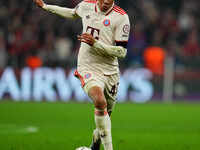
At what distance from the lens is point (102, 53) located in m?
8.16

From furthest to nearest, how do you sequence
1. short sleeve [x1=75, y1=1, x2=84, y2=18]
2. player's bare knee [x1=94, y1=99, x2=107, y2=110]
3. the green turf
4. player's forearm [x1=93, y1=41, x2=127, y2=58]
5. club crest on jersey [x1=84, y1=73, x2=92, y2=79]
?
the green turf → short sleeve [x1=75, y1=1, x2=84, y2=18] → club crest on jersey [x1=84, y1=73, x2=92, y2=79] → player's forearm [x1=93, y1=41, x2=127, y2=58] → player's bare knee [x1=94, y1=99, x2=107, y2=110]

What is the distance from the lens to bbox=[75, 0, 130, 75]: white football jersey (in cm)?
801

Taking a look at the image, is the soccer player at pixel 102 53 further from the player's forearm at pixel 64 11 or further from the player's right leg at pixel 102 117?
the player's forearm at pixel 64 11

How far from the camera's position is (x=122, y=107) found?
Result: 18500mm

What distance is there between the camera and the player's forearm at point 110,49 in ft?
25.7

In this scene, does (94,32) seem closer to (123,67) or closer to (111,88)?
(111,88)

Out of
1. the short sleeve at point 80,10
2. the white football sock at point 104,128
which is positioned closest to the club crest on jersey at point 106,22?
the short sleeve at point 80,10

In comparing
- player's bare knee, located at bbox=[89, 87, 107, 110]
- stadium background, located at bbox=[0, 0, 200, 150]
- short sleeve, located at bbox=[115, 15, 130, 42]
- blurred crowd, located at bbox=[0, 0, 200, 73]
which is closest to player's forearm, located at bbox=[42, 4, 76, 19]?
short sleeve, located at bbox=[115, 15, 130, 42]

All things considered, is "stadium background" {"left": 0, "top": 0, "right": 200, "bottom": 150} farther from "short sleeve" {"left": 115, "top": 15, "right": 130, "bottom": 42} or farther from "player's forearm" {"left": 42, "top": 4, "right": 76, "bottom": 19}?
"short sleeve" {"left": 115, "top": 15, "right": 130, "bottom": 42}

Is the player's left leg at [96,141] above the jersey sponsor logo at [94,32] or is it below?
below

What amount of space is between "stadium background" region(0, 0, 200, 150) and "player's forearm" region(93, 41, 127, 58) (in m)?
5.42

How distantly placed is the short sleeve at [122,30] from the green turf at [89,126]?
2.12 m

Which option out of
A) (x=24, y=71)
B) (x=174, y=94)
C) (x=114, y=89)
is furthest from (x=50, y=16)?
(x=114, y=89)

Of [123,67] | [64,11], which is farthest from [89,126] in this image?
[123,67]
